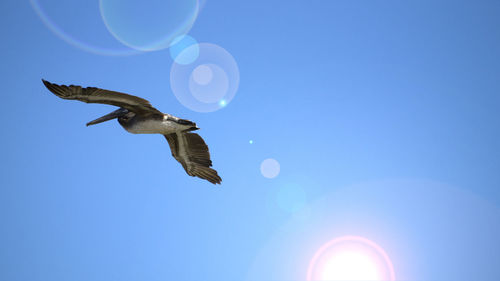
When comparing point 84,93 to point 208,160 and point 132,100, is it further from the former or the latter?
point 208,160

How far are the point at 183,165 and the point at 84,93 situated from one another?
19.1ft

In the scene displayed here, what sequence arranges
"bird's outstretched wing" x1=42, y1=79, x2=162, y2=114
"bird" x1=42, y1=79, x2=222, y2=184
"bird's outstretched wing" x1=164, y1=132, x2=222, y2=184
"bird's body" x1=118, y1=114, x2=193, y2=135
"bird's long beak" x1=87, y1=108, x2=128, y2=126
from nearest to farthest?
"bird's outstretched wing" x1=42, y1=79, x2=162, y2=114, "bird" x1=42, y1=79, x2=222, y2=184, "bird's body" x1=118, y1=114, x2=193, y2=135, "bird's long beak" x1=87, y1=108, x2=128, y2=126, "bird's outstretched wing" x1=164, y1=132, x2=222, y2=184

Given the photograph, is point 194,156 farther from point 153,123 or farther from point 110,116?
point 110,116

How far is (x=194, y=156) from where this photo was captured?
14.8m

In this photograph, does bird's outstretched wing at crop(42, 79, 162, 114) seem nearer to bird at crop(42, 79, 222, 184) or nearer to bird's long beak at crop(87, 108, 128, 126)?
bird at crop(42, 79, 222, 184)

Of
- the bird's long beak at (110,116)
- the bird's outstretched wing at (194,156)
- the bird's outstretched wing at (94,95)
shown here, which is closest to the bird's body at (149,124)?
the bird's long beak at (110,116)

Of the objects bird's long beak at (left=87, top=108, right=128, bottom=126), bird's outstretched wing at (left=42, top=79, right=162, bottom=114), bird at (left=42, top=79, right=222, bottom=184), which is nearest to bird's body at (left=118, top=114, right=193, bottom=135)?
bird at (left=42, top=79, right=222, bottom=184)

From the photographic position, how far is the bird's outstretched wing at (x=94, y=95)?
32.6 ft

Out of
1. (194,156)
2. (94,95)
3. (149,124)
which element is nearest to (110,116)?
(149,124)

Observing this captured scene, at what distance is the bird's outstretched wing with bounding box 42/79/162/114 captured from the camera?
995cm

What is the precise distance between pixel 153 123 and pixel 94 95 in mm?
2430

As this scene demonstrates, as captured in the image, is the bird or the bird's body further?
the bird's body

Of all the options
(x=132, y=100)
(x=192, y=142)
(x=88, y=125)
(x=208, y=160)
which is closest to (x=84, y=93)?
(x=132, y=100)

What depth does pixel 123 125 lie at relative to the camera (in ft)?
40.7
